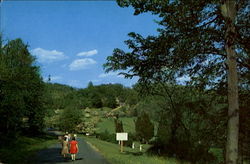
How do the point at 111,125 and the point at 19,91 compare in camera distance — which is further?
the point at 111,125

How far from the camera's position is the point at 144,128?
67062 mm

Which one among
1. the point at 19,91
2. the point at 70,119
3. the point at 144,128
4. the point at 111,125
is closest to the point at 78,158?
the point at 19,91

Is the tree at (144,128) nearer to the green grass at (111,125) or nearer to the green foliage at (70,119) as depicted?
the green grass at (111,125)

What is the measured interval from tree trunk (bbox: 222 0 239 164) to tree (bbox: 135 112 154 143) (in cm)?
5455

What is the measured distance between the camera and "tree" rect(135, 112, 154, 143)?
66.7 metres

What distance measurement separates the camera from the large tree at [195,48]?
477 inches

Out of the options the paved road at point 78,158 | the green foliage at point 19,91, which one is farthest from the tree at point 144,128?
the paved road at point 78,158

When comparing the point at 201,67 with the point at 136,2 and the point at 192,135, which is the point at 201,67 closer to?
the point at 136,2

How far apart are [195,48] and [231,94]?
2.58 meters

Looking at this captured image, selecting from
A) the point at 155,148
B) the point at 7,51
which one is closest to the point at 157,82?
the point at 155,148

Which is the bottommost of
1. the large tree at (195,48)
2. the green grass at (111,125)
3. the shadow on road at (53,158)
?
the shadow on road at (53,158)

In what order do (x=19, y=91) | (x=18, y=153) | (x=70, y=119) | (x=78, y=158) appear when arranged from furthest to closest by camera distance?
1. (x=70, y=119)
2. (x=19, y=91)
3. (x=18, y=153)
4. (x=78, y=158)

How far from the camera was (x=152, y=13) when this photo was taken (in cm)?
1295

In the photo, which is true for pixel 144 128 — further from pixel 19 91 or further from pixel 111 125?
pixel 19 91
